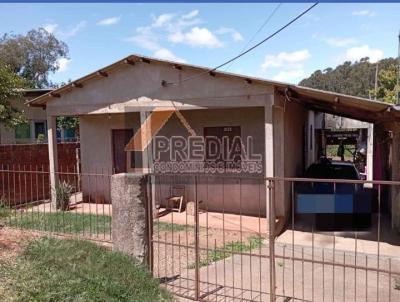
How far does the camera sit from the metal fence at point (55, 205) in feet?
27.4

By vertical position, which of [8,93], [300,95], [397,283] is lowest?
[397,283]

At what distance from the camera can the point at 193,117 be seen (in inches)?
434

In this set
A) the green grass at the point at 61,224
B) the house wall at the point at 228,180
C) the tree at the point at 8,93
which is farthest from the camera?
the house wall at the point at 228,180

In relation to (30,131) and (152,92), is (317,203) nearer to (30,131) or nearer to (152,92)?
(152,92)

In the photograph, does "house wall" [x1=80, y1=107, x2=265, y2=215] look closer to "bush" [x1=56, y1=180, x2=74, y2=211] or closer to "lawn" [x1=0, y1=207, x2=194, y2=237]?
"bush" [x1=56, y1=180, x2=74, y2=211]

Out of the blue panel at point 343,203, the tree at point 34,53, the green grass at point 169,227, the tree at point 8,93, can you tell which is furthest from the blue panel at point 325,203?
the tree at point 34,53

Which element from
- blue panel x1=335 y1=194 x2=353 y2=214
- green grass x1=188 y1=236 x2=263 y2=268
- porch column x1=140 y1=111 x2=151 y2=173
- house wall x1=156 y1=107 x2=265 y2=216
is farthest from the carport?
porch column x1=140 y1=111 x2=151 y2=173

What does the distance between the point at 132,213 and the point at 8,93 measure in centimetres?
639

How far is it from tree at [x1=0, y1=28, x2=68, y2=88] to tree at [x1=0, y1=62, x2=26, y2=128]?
1003 inches

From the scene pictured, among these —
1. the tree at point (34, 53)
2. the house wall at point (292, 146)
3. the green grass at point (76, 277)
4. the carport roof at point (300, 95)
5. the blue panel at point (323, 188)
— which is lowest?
the green grass at point (76, 277)

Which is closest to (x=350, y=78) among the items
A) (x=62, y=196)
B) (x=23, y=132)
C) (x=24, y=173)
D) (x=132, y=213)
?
(x=23, y=132)

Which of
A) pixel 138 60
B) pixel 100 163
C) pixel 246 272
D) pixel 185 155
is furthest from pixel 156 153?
pixel 246 272

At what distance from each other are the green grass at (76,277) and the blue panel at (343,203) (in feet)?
16.3

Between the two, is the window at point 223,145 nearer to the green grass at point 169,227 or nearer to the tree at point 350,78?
the green grass at point 169,227
